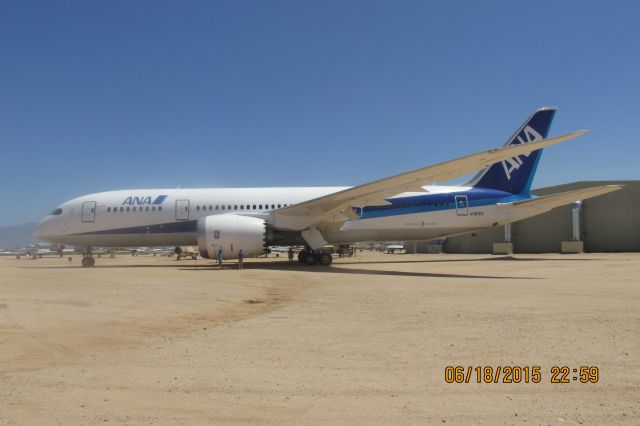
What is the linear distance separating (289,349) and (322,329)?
1.16m

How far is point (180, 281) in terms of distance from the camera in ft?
41.0

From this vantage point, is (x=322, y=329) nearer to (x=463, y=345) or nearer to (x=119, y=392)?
(x=463, y=345)

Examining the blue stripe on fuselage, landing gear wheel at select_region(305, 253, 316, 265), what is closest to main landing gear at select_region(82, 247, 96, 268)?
landing gear wheel at select_region(305, 253, 316, 265)

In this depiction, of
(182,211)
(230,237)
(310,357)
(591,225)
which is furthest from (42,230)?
(591,225)

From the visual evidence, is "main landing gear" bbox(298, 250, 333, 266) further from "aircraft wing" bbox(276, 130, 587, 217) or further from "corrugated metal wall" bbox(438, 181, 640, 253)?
"corrugated metal wall" bbox(438, 181, 640, 253)

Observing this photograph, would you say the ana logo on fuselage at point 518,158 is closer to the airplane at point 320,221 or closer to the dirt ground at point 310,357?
the airplane at point 320,221

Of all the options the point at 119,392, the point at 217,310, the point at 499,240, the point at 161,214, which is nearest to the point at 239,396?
the point at 119,392

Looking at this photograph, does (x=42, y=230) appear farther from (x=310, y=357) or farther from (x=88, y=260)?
(x=310, y=357)

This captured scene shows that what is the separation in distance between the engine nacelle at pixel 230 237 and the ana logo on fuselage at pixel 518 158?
11.8 m

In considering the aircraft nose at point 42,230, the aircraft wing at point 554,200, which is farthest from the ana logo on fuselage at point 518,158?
the aircraft nose at point 42,230

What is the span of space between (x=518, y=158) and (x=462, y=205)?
12.6 feet

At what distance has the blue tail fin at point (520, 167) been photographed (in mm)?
21250

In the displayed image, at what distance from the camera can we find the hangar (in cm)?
3167

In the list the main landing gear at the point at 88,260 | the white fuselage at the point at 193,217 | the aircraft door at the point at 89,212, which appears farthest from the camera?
the main landing gear at the point at 88,260
